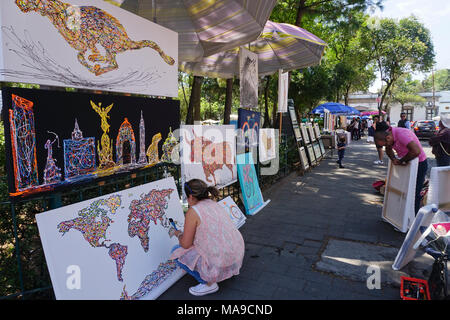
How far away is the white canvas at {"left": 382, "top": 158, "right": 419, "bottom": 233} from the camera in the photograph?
14.3ft

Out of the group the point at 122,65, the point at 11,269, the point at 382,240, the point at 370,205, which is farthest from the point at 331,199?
the point at 11,269

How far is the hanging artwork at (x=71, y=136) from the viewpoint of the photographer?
2.19 metres

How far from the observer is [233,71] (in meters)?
8.25

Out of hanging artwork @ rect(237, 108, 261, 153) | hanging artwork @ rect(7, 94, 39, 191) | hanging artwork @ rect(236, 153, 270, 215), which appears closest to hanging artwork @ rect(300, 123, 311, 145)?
hanging artwork @ rect(237, 108, 261, 153)

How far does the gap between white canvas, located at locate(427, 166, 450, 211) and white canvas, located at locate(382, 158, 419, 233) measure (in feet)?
1.88

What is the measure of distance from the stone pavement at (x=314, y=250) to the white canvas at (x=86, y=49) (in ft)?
7.07

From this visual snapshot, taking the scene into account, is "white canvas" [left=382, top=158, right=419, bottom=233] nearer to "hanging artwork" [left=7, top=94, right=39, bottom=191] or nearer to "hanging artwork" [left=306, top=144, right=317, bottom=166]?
"hanging artwork" [left=7, top=94, right=39, bottom=191]

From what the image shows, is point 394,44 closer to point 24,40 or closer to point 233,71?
point 233,71

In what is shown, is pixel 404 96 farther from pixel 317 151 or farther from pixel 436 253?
pixel 436 253

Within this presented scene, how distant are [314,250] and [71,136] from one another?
323 centimetres

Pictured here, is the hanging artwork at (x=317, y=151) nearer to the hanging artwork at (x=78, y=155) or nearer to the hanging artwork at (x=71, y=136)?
the hanging artwork at (x=71, y=136)

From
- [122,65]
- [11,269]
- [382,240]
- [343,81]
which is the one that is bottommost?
[382,240]

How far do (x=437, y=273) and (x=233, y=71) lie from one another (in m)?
6.68

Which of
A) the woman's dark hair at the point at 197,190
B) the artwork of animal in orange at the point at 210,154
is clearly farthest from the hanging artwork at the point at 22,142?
the artwork of animal in orange at the point at 210,154
